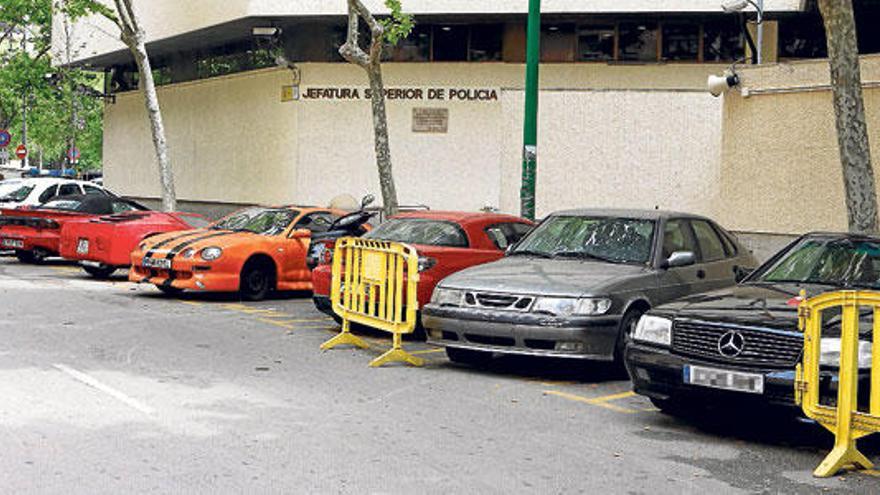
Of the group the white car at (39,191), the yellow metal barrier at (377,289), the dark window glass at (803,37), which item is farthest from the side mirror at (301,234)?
the dark window glass at (803,37)

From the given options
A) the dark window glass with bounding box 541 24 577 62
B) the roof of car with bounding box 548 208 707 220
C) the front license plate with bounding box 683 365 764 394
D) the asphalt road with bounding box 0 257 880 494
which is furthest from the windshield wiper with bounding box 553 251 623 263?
the dark window glass with bounding box 541 24 577 62

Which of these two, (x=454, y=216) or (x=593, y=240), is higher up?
(x=454, y=216)

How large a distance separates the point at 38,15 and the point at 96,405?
34.7 m

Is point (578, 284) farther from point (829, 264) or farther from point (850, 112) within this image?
point (850, 112)

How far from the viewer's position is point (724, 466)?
6961 mm

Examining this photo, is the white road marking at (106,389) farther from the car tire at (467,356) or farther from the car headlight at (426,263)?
the car headlight at (426,263)

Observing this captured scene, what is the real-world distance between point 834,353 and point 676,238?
4041mm

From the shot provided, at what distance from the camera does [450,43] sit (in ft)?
87.0

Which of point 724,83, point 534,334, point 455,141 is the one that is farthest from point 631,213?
point 455,141

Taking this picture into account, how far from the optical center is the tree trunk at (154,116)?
27.0m

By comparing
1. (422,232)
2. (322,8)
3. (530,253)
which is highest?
(322,8)

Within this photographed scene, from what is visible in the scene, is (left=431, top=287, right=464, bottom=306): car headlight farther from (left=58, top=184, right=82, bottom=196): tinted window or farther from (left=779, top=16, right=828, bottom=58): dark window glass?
(left=779, top=16, right=828, bottom=58): dark window glass

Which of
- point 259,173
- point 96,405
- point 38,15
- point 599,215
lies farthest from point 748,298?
point 38,15

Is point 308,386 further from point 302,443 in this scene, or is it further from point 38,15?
point 38,15
